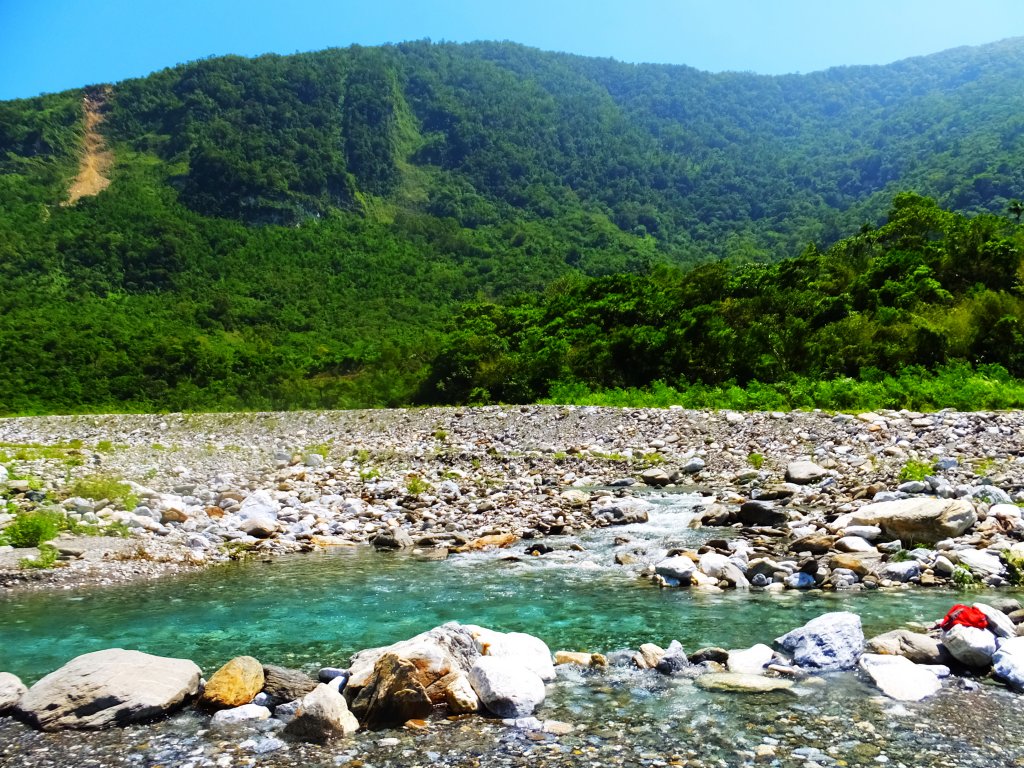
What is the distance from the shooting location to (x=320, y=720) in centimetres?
480

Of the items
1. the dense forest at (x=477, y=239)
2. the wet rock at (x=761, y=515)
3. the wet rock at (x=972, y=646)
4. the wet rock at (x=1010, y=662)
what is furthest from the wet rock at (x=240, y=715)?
the dense forest at (x=477, y=239)

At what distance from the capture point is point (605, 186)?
14400 cm

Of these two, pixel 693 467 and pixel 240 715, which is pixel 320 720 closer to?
pixel 240 715

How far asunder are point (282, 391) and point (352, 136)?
113924 millimetres

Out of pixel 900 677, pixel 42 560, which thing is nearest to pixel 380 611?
pixel 900 677

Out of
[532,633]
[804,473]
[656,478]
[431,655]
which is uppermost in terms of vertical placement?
[431,655]

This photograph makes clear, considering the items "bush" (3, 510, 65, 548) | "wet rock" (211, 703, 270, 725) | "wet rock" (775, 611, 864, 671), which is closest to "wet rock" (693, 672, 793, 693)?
"wet rock" (775, 611, 864, 671)

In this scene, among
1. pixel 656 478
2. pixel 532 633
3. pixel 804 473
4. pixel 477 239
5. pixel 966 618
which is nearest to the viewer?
pixel 966 618

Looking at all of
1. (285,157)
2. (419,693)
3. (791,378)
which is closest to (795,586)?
(419,693)

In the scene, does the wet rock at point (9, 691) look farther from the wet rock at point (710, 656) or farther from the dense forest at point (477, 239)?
the dense forest at point (477, 239)

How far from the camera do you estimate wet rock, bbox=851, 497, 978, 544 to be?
29.4 ft

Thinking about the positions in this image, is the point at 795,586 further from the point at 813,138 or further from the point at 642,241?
the point at 813,138

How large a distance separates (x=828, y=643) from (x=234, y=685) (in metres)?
4.53

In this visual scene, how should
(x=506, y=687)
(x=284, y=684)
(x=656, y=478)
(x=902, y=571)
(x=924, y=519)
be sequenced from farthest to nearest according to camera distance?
1. (x=656, y=478)
2. (x=924, y=519)
3. (x=902, y=571)
4. (x=284, y=684)
5. (x=506, y=687)
